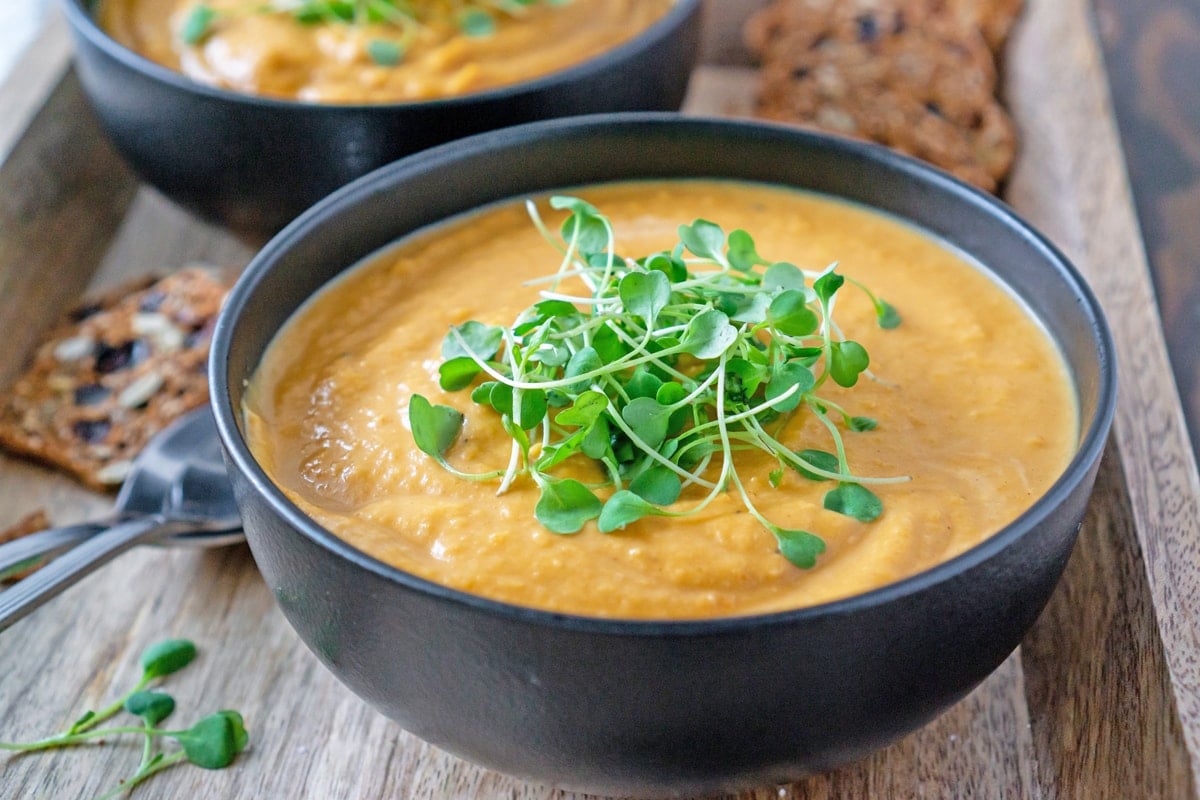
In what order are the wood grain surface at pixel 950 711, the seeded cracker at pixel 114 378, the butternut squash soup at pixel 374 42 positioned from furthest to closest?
1. the butternut squash soup at pixel 374 42
2. the seeded cracker at pixel 114 378
3. the wood grain surface at pixel 950 711

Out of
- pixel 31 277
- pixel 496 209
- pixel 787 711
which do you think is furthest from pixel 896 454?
pixel 31 277

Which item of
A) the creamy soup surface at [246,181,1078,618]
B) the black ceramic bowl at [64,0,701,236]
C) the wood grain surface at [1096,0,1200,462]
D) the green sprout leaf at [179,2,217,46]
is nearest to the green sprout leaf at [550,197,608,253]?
the creamy soup surface at [246,181,1078,618]

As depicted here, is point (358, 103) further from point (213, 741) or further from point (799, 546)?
point (799, 546)

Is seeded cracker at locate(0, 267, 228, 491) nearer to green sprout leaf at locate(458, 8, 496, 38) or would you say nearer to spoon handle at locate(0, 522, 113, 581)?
spoon handle at locate(0, 522, 113, 581)

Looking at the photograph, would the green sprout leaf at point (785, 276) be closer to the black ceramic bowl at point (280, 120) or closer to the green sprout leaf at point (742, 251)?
the green sprout leaf at point (742, 251)

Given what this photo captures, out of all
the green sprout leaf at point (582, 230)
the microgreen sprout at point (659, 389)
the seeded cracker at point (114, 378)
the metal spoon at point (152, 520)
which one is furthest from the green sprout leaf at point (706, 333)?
the seeded cracker at point (114, 378)

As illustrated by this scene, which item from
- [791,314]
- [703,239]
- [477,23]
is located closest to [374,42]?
[477,23]

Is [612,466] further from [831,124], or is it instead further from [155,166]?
[831,124]

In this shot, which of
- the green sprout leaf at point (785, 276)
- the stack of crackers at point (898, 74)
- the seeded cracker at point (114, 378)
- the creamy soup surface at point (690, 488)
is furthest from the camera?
the stack of crackers at point (898, 74)
